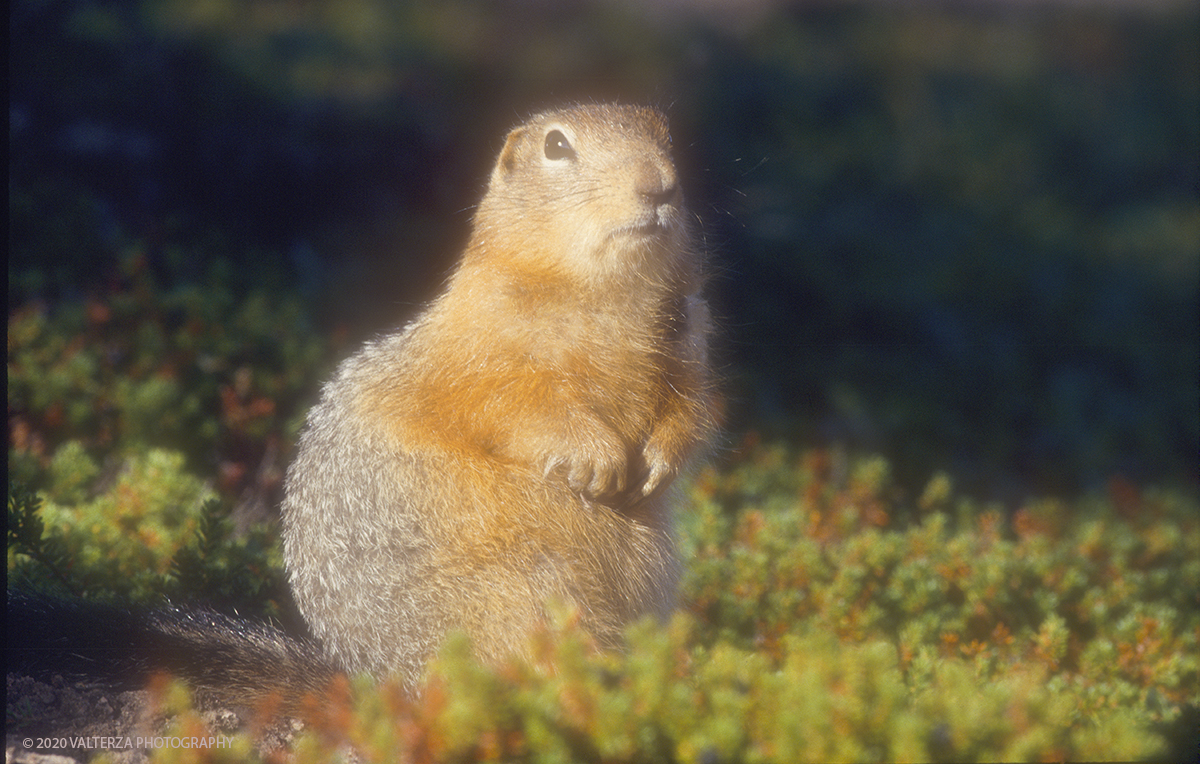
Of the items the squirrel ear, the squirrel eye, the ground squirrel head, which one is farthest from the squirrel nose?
the squirrel ear

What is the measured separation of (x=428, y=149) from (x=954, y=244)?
3.38 meters

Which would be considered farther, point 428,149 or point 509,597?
point 428,149

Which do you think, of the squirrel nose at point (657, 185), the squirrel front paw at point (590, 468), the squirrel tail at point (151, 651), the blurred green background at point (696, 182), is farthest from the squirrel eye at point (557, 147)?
the squirrel tail at point (151, 651)

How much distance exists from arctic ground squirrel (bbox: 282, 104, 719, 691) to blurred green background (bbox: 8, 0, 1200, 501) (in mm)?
496

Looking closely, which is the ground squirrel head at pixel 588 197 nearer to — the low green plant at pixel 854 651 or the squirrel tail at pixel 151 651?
the low green plant at pixel 854 651

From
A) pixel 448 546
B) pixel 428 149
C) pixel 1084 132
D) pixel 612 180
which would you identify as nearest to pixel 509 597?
pixel 448 546

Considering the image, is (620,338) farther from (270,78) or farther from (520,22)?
(270,78)

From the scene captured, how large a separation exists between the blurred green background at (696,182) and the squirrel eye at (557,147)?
41 centimetres

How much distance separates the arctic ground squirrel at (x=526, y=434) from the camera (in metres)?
2.00

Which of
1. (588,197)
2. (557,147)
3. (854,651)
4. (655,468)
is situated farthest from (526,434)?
(854,651)

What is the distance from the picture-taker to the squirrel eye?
217 cm

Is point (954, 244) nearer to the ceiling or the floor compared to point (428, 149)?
nearer to the ceiling

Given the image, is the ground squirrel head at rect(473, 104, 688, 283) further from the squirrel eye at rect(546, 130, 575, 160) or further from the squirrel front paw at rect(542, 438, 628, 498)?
the squirrel front paw at rect(542, 438, 628, 498)

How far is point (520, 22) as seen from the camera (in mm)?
2793
